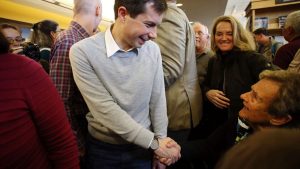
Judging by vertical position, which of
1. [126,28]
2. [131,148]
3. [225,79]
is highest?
[126,28]

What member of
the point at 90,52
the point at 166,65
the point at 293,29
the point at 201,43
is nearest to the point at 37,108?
the point at 90,52

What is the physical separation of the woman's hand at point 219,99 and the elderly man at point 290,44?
1.24m

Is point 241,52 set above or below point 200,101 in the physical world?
above

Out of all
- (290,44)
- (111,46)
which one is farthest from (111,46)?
(290,44)

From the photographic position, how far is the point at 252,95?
1.42m

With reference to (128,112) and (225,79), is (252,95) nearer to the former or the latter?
(225,79)

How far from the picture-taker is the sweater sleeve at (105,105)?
1.16 metres

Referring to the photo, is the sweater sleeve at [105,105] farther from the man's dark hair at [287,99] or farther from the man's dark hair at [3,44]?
the man's dark hair at [287,99]

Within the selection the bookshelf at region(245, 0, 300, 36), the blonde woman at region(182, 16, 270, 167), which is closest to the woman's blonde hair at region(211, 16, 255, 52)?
the blonde woman at region(182, 16, 270, 167)

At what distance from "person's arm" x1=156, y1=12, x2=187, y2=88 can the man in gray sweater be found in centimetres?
17

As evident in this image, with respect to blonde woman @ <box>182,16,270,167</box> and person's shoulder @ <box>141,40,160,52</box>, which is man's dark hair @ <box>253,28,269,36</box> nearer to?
blonde woman @ <box>182,16,270,167</box>

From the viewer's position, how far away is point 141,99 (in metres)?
1.23

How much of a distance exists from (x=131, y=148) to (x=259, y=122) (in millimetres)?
640

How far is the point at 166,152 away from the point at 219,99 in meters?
0.63
